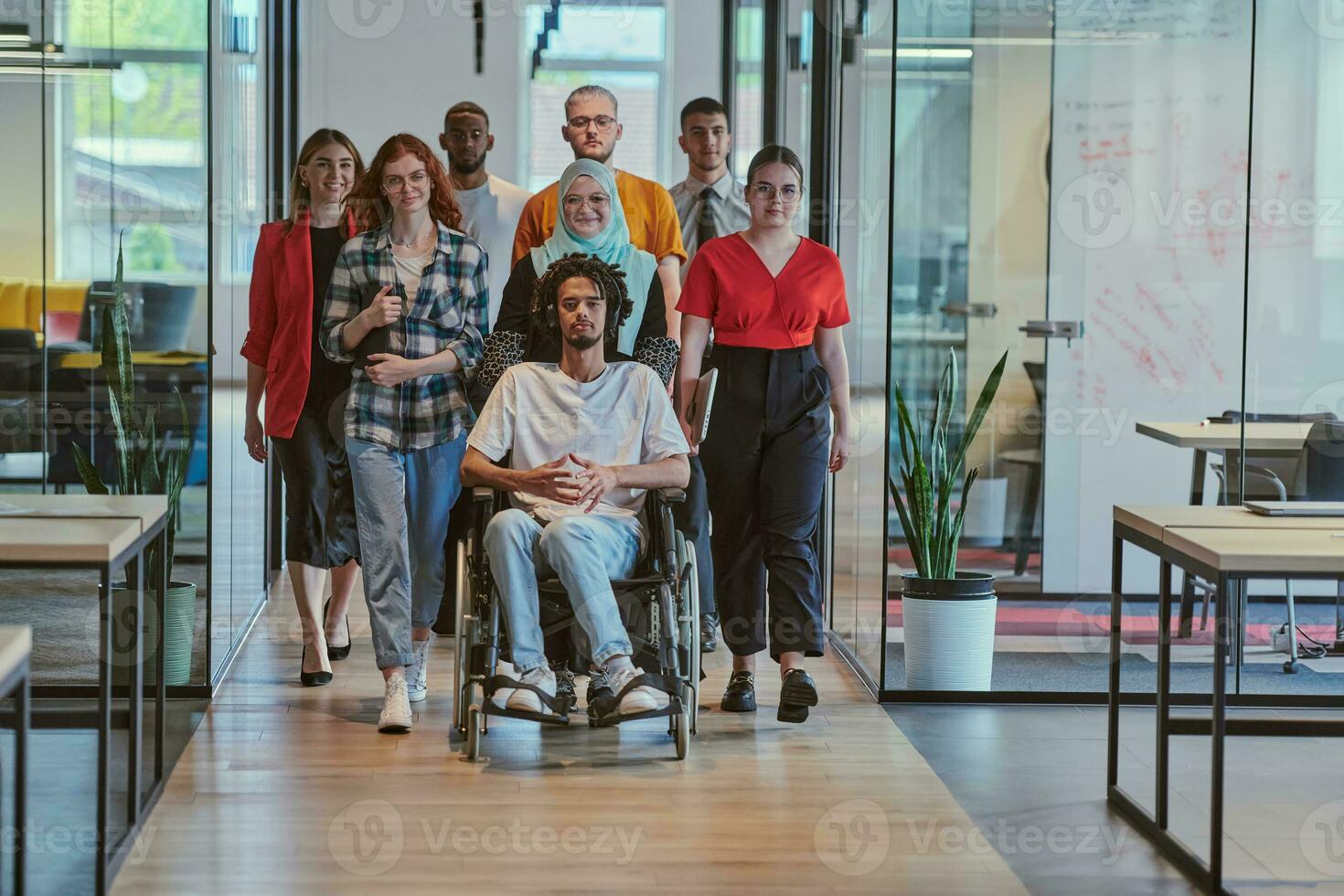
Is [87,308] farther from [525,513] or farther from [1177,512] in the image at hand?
[1177,512]

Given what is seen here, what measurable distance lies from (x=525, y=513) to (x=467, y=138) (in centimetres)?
177

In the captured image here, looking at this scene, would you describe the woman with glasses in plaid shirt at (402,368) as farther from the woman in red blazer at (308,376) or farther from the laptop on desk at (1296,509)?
the laptop on desk at (1296,509)

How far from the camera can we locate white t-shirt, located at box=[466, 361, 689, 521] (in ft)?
12.4

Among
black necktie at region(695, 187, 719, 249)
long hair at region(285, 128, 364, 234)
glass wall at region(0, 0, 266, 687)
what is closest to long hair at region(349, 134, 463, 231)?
long hair at region(285, 128, 364, 234)

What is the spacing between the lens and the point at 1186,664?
450 cm

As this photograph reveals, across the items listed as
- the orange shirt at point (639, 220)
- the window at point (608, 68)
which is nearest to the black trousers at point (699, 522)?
the orange shirt at point (639, 220)

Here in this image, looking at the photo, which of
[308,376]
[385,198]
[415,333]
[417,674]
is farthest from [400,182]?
[417,674]

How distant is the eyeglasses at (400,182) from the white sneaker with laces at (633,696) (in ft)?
4.42

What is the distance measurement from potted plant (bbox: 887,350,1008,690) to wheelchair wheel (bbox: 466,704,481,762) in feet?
4.36

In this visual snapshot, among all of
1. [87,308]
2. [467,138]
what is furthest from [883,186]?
[87,308]

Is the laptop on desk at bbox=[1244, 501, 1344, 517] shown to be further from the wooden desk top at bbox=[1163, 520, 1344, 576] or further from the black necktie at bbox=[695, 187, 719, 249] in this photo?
the black necktie at bbox=[695, 187, 719, 249]

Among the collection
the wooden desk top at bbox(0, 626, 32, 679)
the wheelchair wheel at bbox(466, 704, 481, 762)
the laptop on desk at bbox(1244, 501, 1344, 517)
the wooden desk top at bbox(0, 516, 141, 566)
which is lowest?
the wheelchair wheel at bbox(466, 704, 481, 762)

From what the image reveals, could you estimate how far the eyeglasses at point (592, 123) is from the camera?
178 inches

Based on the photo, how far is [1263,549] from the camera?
275 centimetres
